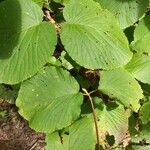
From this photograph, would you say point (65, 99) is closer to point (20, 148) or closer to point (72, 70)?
point (72, 70)

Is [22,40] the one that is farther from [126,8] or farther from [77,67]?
[126,8]

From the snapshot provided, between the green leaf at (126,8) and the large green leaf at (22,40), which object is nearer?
the large green leaf at (22,40)

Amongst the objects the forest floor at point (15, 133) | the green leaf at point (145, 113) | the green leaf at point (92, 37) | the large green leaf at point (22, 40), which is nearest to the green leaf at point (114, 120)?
the green leaf at point (145, 113)

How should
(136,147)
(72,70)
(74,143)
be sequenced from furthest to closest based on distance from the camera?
1. (136,147)
2. (72,70)
3. (74,143)

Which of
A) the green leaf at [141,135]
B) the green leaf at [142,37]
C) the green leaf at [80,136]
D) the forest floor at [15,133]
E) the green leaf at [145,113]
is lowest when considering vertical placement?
the forest floor at [15,133]

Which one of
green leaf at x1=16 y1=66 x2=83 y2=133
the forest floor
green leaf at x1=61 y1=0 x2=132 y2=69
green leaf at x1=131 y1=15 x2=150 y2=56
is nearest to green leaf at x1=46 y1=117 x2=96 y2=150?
green leaf at x1=16 y1=66 x2=83 y2=133

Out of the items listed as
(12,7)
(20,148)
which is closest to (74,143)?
(12,7)

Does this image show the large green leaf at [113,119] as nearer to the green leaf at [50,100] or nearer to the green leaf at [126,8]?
the green leaf at [50,100]

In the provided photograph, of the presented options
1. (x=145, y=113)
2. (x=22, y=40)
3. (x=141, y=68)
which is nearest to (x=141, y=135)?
(x=145, y=113)
